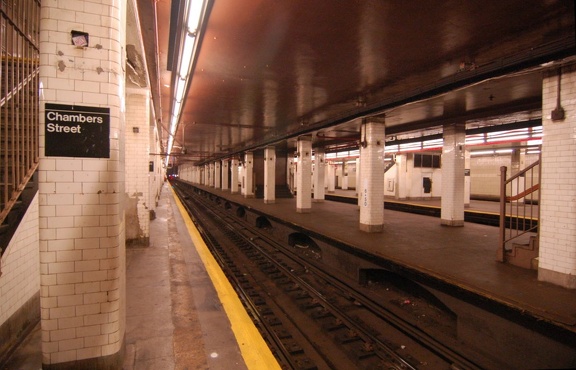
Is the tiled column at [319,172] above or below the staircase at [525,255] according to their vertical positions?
above

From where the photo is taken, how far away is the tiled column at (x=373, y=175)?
29.1ft

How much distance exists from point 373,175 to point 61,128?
7642 millimetres

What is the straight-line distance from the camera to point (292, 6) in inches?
159

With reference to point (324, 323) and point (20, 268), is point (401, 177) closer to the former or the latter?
point (324, 323)

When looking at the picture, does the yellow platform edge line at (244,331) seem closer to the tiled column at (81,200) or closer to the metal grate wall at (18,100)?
the tiled column at (81,200)

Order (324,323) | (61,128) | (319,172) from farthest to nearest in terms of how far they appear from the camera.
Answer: (319,172) → (324,323) → (61,128)

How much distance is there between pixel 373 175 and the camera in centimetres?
891

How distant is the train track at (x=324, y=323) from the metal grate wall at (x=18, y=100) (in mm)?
3582

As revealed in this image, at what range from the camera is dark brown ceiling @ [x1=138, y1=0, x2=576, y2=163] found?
4.08 meters

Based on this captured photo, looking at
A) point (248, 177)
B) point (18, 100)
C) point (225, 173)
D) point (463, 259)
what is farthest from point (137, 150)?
point (225, 173)

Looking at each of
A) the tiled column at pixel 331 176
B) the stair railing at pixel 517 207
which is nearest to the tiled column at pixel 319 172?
the tiled column at pixel 331 176

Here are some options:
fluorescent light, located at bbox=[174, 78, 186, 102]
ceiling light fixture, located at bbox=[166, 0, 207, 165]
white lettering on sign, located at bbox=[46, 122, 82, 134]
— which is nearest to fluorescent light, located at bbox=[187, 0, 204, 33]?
ceiling light fixture, located at bbox=[166, 0, 207, 165]

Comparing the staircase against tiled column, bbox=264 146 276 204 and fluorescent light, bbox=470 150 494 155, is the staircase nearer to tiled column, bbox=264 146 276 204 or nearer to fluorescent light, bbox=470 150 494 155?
tiled column, bbox=264 146 276 204

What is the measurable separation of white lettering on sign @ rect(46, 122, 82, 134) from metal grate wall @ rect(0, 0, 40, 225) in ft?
3.07
